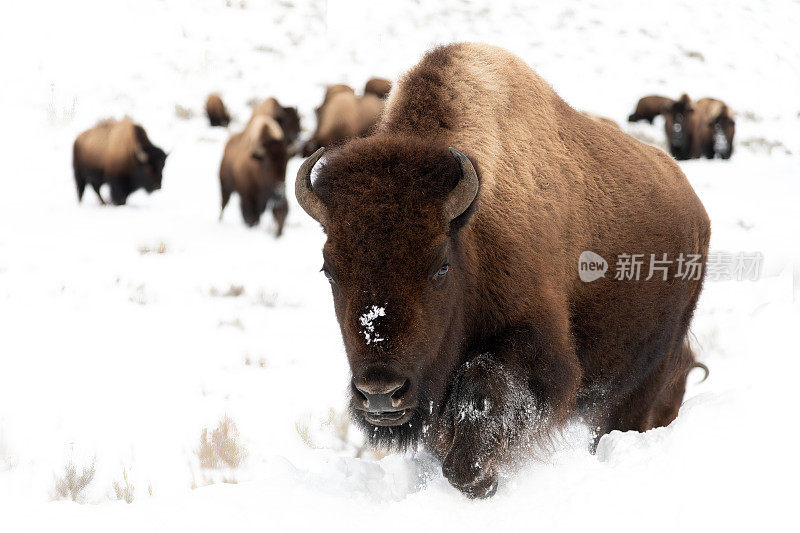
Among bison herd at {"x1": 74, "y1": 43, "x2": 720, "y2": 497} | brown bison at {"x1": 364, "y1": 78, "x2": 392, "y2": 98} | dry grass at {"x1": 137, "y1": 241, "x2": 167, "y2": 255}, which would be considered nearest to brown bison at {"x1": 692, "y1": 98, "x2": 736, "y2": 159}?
brown bison at {"x1": 364, "y1": 78, "x2": 392, "y2": 98}

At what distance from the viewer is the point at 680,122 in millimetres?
15641

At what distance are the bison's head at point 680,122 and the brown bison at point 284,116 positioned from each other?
8.63 metres

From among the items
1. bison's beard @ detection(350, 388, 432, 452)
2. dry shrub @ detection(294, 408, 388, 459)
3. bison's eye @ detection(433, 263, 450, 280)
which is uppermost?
bison's eye @ detection(433, 263, 450, 280)

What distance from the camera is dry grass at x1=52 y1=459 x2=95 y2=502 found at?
9.87ft

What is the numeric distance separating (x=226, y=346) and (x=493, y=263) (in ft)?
8.98

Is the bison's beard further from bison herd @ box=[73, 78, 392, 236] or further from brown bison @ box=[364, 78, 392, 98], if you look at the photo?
brown bison @ box=[364, 78, 392, 98]

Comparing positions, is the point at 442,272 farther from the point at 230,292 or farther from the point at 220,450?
the point at 230,292

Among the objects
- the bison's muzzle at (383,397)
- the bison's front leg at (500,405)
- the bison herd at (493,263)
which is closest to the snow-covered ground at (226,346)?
the bison's front leg at (500,405)

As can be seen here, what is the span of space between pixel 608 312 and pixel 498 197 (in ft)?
3.26

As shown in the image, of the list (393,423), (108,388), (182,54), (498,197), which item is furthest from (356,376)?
(182,54)

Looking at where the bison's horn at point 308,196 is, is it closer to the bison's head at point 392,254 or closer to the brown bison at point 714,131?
the bison's head at point 392,254

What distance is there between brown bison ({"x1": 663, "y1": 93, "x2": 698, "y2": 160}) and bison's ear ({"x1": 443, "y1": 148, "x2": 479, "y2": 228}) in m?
14.6

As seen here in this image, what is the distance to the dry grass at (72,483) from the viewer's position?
3008 millimetres

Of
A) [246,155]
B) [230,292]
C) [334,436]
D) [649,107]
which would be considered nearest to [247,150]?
[246,155]
